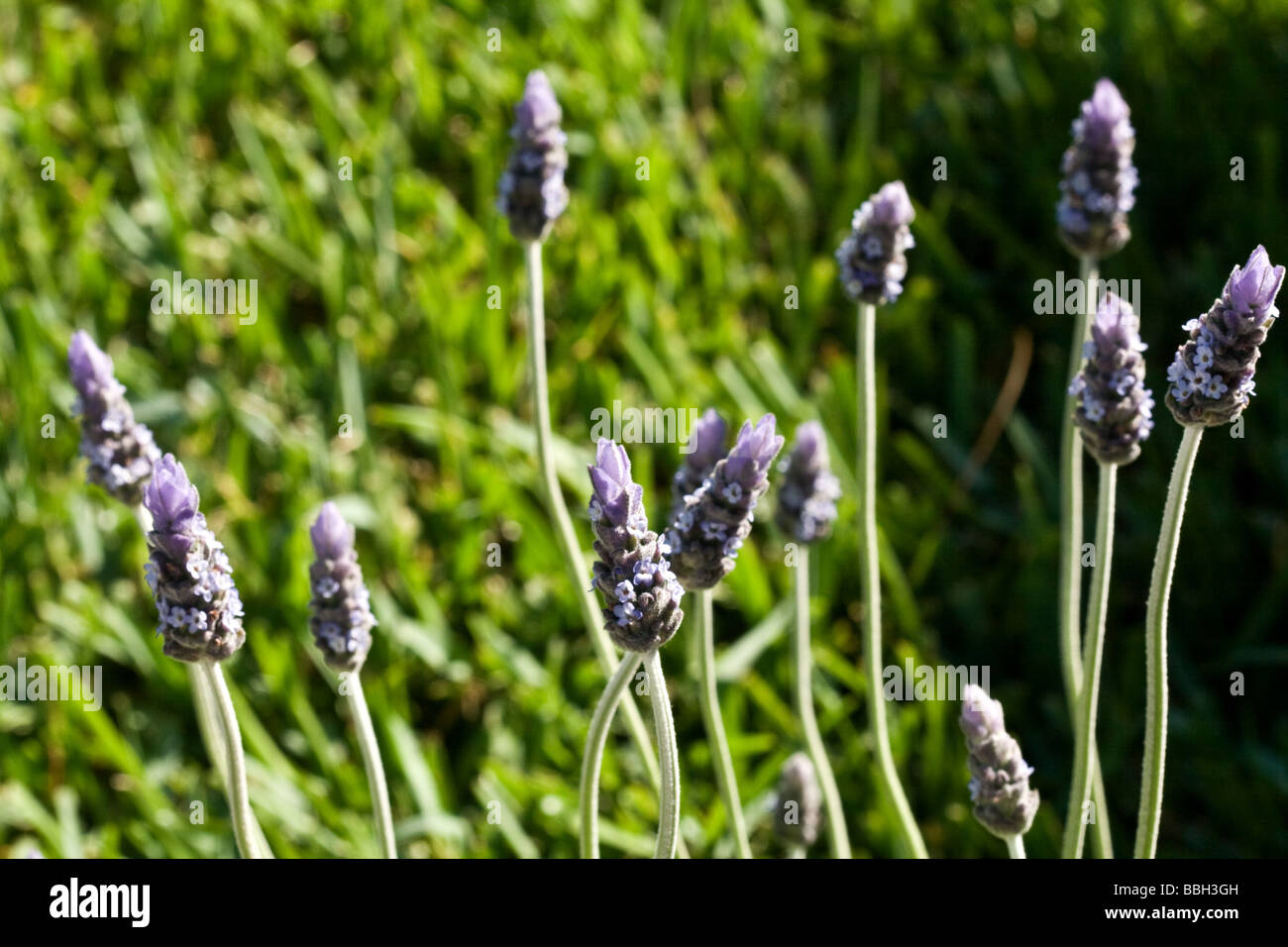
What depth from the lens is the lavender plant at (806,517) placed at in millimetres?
2277

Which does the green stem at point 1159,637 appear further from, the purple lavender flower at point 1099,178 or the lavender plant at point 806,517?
the purple lavender flower at point 1099,178

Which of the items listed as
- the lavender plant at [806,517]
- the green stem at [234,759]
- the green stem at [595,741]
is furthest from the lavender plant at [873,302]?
the green stem at [234,759]

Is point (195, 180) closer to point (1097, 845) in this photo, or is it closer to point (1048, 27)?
point (1048, 27)

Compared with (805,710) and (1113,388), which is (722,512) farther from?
(805,710)

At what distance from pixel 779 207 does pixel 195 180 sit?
1742 mm

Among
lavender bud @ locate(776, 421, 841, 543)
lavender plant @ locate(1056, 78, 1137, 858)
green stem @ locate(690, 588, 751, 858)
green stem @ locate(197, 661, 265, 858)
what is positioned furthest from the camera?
lavender bud @ locate(776, 421, 841, 543)

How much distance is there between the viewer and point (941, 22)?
196 inches

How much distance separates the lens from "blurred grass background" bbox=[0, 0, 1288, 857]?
3127mm

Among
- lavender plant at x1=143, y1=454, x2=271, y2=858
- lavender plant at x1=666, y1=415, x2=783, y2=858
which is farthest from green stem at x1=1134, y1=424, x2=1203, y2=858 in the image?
lavender plant at x1=143, y1=454, x2=271, y2=858

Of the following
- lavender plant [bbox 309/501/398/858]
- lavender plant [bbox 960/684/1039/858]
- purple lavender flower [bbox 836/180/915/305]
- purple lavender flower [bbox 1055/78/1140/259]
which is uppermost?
purple lavender flower [bbox 1055/78/1140/259]

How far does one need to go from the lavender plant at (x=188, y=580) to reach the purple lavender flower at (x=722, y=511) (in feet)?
1.64

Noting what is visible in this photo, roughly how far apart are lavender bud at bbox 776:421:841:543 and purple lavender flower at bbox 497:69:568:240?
530mm

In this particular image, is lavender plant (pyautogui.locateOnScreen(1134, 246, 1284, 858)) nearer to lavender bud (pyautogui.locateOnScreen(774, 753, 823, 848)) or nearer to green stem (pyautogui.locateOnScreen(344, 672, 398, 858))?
lavender bud (pyautogui.locateOnScreen(774, 753, 823, 848))

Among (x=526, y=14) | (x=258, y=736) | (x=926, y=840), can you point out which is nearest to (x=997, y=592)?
(x=926, y=840)
